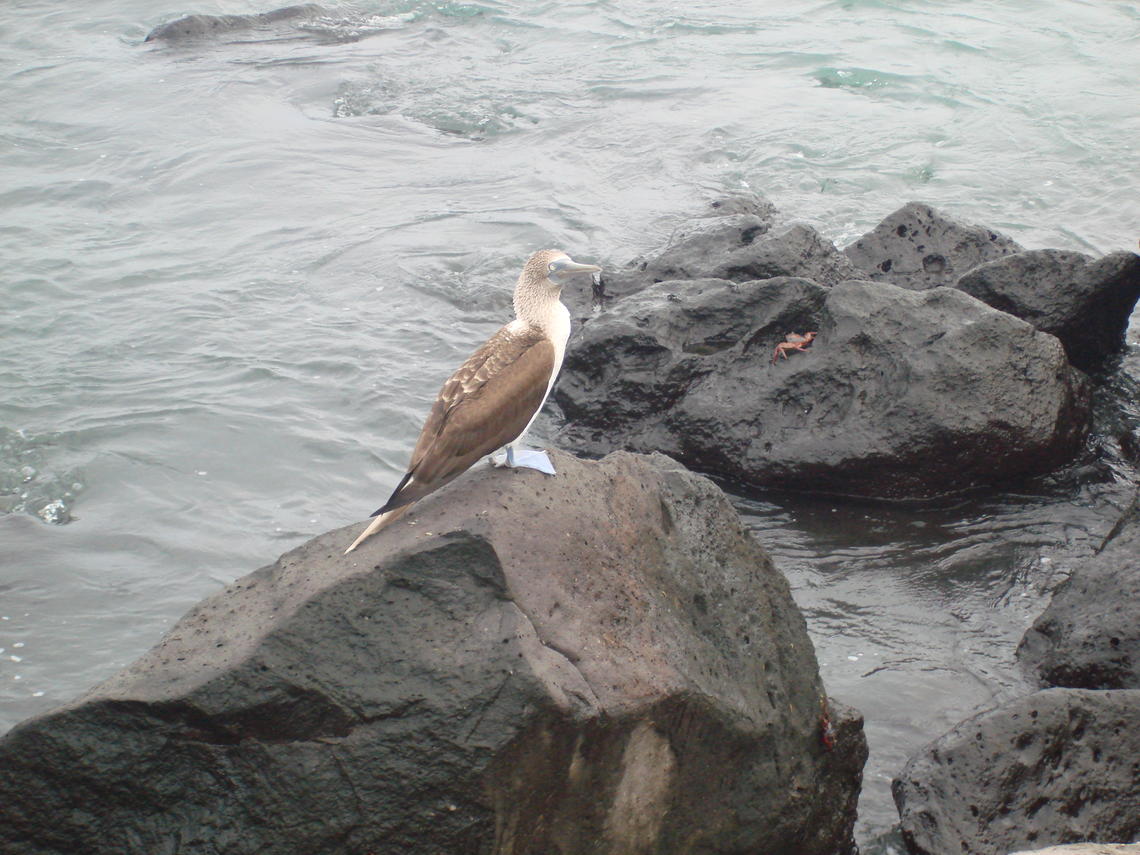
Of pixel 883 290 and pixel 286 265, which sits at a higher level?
pixel 883 290

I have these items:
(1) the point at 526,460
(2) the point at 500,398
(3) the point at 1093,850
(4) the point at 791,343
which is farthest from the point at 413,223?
(3) the point at 1093,850

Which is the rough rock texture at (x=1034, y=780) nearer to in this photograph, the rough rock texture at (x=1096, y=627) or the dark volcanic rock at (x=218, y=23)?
the rough rock texture at (x=1096, y=627)

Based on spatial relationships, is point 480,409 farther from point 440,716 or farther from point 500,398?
→ point 440,716

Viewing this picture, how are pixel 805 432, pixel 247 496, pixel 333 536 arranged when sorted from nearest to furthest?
pixel 333 536 → pixel 805 432 → pixel 247 496

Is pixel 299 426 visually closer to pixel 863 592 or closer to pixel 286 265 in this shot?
pixel 286 265

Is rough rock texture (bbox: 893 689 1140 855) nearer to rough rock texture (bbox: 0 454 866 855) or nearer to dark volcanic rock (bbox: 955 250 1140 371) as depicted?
rough rock texture (bbox: 0 454 866 855)

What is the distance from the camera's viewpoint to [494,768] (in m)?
3.65

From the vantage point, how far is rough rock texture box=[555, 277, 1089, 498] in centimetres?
700

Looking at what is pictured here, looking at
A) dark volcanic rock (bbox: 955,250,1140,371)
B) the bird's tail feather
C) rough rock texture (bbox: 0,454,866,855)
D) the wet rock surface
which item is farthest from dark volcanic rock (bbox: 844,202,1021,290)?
the bird's tail feather

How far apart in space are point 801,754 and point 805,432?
3.15 m

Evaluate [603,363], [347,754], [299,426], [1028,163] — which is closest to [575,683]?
[347,754]

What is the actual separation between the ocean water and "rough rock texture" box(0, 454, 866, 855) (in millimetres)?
1210

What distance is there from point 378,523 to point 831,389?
13.0 feet

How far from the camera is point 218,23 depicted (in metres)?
19.1
